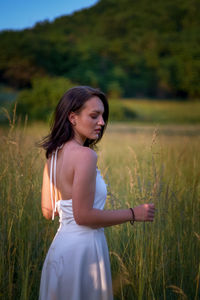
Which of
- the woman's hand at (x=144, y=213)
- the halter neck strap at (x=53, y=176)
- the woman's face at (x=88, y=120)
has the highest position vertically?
the woman's face at (x=88, y=120)

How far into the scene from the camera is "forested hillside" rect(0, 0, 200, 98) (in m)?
27.0

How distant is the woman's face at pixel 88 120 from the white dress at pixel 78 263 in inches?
9.0

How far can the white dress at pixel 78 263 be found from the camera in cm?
122

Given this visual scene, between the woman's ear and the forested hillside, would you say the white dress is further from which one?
the forested hillside

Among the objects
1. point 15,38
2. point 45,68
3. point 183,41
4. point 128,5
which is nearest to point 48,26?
point 15,38

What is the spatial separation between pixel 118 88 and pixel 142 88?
368 cm

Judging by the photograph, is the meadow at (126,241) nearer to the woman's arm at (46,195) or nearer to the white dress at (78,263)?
the woman's arm at (46,195)

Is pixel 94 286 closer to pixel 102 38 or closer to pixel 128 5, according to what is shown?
pixel 102 38

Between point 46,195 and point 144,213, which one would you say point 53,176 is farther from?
point 144,213

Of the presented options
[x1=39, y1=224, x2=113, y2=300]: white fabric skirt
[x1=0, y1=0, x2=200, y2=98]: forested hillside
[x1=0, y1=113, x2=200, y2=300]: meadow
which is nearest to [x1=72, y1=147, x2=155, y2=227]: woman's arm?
[x1=39, y1=224, x2=113, y2=300]: white fabric skirt

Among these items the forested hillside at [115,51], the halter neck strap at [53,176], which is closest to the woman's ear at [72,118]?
the halter neck strap at [53,176]

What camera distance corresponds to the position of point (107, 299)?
1268 millimetres

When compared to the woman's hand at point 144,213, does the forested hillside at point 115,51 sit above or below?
above

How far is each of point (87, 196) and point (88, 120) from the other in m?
0.38
